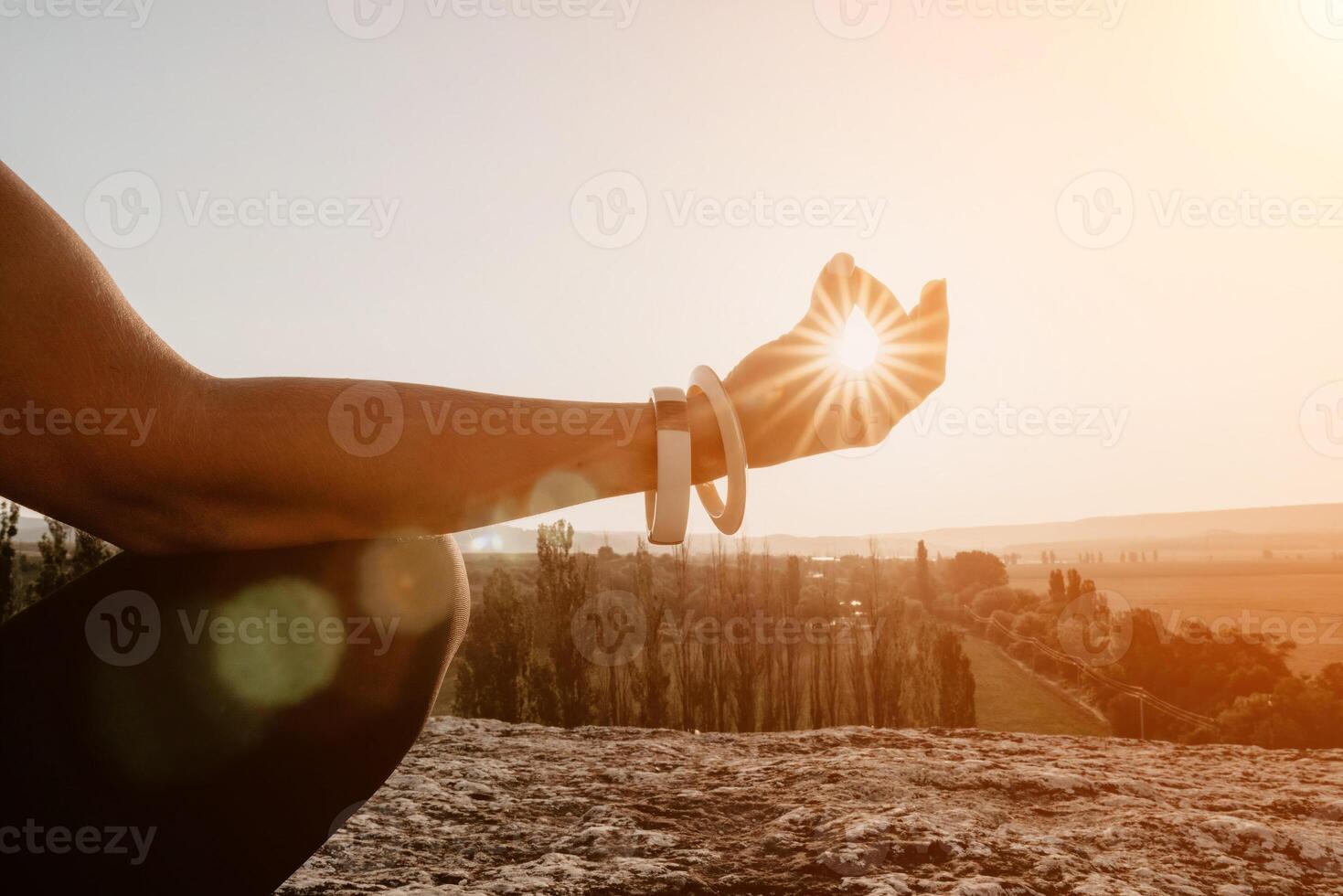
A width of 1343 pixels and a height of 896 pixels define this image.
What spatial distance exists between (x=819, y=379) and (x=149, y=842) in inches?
37.8

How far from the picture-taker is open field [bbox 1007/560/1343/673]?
6.41 meters

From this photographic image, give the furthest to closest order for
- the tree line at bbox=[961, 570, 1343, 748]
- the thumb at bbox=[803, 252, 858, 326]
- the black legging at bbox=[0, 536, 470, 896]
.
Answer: the tree line at bbox=[961, 570, 1343, 748] < the thumb at bbox=[803, 252, 858, 326] < the black legging at bbox=[0, 536, 470, 896]

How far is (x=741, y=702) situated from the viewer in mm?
7957

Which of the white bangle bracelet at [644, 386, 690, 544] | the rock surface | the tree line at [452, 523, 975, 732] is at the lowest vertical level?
the tree line at [452, 523, 975, 732]

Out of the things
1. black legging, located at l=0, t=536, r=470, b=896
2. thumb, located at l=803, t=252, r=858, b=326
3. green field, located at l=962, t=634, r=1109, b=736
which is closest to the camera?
black legging, located at l=0, t=536, r=470, b=896

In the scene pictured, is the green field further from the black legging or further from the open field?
the black legging

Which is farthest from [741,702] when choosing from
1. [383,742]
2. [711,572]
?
[383,742]

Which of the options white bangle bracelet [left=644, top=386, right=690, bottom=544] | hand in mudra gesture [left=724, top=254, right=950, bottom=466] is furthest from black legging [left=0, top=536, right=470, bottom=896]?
hand in mudra gesture [left=724, top=254, right=950, bottom=466]

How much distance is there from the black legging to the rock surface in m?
0.65

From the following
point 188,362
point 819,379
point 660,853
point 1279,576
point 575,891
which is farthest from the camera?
point 1279,576

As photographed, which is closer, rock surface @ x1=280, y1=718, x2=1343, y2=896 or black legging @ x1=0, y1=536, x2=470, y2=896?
black legging @ x1=0, y1=536, x2=470, y2=896

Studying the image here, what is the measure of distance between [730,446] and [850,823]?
109 centimetres

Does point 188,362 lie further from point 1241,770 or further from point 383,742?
point 1241,770

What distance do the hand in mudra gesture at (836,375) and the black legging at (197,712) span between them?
50 centimetres
